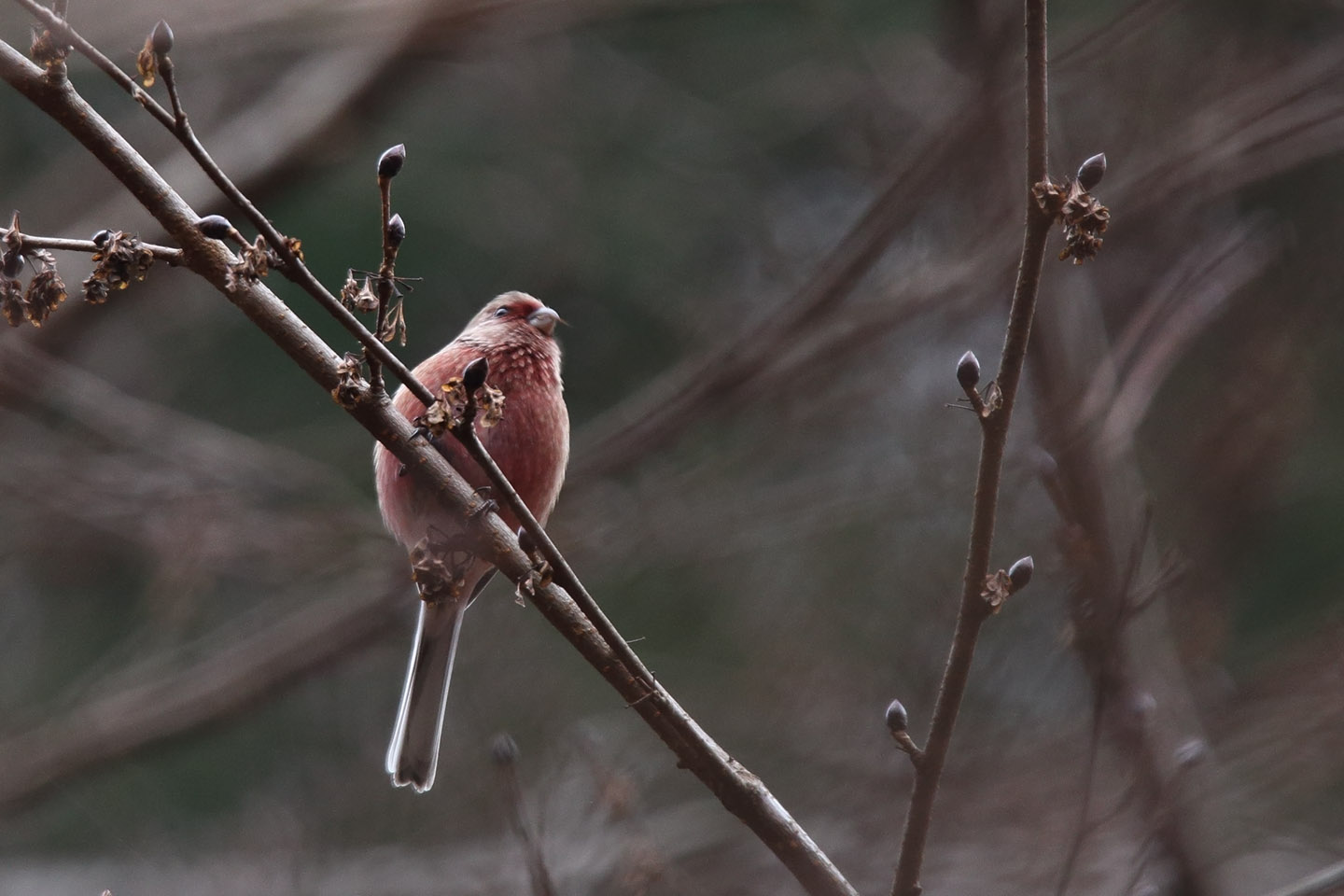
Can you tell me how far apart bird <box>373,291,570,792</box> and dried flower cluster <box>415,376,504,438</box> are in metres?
1.82

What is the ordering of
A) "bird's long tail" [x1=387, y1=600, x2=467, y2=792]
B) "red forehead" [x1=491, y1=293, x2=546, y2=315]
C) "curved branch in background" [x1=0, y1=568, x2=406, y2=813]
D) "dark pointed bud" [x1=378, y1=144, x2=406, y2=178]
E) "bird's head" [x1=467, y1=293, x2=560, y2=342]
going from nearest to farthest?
"dark pointed bud" [x1=378, y1=144, x2=406, y2=178]
"bird's long tail" [x1=387, y1=600, x2=467, y2=792]
"bird's head" [x1=467, y1=293, x2=560, y2=342]
"red forehead" [x1=491, y1=293, x2=546, y2=315]
"curved branch in background" [x1=0, y1=568, x2=406, y2=813]

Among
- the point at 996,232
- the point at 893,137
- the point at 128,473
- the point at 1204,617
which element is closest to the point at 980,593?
the point at 1204,617

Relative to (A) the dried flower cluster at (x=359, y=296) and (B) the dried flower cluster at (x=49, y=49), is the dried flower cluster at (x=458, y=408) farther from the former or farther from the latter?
(B) the dried flower cluster at (x=49, y=49)

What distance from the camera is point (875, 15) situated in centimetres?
1046

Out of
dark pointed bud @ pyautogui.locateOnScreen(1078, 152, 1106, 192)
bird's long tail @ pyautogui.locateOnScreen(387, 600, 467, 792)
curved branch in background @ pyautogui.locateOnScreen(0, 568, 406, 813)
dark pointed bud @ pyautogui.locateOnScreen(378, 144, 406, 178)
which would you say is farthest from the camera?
curved branch in background @ pyautogui.locateOnScreen(0, 568, 406, 813)

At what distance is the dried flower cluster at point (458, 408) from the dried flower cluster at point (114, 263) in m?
0.58

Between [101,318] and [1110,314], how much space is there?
17.1 feet

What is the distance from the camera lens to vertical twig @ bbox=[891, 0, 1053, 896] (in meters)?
2.35

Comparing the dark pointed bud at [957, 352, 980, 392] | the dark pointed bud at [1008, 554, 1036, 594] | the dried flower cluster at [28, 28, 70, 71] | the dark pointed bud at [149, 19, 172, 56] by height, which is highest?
the dried flower cluster at [28, 28, 70, 71]

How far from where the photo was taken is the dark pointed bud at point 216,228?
2.60 metres

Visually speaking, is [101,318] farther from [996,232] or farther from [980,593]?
[980,593]

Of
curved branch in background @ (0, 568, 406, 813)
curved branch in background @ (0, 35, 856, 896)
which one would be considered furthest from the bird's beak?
curved branch in background @ (0, 35, 856, 896)

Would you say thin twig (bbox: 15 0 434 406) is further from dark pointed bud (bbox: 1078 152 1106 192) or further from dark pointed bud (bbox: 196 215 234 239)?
dark pointed bud (bbox: 1078 152 1106 192)

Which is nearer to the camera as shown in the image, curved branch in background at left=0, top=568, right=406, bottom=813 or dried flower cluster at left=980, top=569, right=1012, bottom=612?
dried flower cluster at left=980, top=569, right=1012, bottom=612
